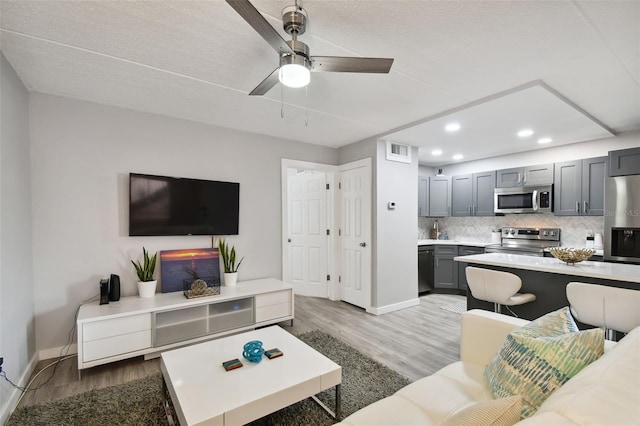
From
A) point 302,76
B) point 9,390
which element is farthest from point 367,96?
point 9,390

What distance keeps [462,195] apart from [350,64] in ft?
14.9

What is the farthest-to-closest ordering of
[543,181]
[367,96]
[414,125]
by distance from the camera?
[543,181], [414,125], [367,96]

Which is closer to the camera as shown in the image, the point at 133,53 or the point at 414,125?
the point at 133,53

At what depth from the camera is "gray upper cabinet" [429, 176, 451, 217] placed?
5629mm

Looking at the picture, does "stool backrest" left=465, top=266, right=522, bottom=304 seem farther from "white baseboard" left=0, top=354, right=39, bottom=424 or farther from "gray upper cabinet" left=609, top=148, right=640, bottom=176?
"white baseboard" left=0, top=354, right=39, bottom=424

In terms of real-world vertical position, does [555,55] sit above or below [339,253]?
above

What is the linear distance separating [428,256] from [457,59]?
371 centimetres

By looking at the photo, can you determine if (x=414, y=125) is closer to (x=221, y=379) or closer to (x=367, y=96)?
(x=367, y=96)

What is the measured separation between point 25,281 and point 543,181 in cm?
628

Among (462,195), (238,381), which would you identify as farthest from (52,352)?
(462,195)

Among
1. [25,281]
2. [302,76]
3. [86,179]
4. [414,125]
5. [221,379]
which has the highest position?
[414,125]

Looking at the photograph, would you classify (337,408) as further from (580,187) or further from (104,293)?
(580,187)

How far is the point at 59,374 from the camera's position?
246 cm

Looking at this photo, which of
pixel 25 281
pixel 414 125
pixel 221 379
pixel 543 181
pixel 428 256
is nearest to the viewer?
pixel 221 379
